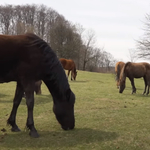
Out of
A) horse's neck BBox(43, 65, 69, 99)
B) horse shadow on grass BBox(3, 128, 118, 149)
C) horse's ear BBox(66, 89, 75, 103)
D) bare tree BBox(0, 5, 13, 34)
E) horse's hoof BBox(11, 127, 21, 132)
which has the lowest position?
horse's hoof BBox(11, 127, 21, 132)

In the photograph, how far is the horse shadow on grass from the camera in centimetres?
405

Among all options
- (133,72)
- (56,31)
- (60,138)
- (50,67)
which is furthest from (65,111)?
(56,31)

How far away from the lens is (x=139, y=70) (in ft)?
42.0

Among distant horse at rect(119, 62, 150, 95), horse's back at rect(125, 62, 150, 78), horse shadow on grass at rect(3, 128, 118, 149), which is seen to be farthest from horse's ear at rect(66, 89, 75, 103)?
horse's back at rect(125, 62, 150, 78)

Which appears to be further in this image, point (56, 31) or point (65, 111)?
point (56, 31)

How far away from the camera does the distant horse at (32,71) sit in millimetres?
4504

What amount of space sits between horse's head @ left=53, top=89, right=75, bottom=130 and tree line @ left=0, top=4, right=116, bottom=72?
37.7m

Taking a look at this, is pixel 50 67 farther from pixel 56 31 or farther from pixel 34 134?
pixel 56 31

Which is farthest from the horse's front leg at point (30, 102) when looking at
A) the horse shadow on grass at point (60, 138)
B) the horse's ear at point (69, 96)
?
the horse's ear at point (69, 96)

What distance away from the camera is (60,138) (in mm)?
4445

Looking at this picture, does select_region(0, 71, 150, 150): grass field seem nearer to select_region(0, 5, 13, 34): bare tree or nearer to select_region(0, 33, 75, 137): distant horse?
select_region(0, 33, 75, 137): distant horse

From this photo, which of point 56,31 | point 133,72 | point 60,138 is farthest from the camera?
point 56,31

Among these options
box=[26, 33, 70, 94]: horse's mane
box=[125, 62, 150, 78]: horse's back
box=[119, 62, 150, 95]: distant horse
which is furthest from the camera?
box=[125, 62, 150, 78]: horse's back

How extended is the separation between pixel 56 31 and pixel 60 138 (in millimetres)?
41517
